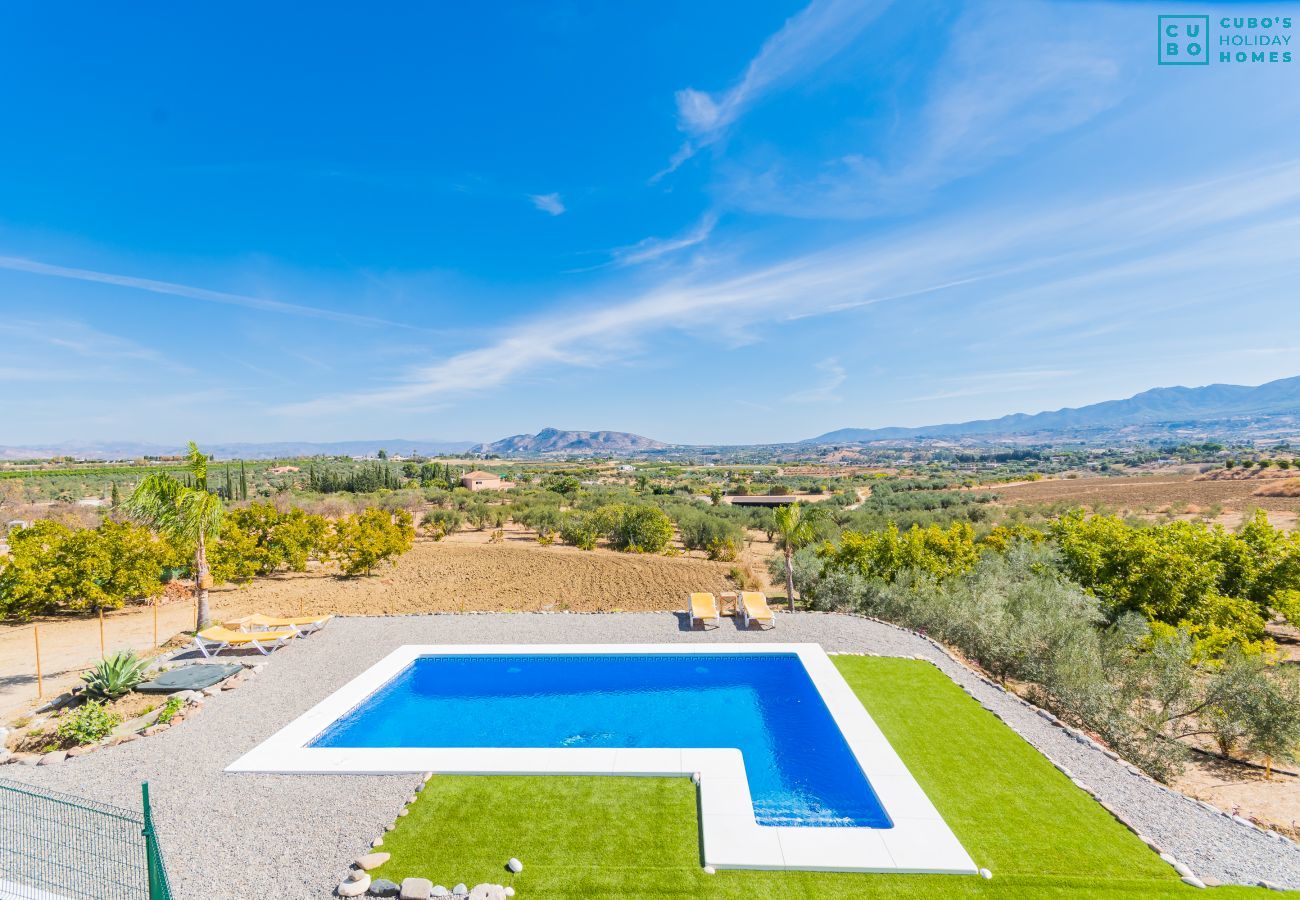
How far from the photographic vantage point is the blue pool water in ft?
24.7

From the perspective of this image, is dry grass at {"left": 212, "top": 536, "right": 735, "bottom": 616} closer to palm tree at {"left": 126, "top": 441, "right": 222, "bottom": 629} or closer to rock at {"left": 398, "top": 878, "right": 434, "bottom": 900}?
palm tree at {"left": 126, "top": 441, "right": 222, "bottom": 629}

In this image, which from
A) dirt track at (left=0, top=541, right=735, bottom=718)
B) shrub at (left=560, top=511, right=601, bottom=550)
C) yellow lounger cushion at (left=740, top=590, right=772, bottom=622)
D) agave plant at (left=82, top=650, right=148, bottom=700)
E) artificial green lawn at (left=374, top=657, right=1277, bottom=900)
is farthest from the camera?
shrub at (left=560, top=511, right=601, bottom=550)

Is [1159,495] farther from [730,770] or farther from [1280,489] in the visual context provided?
[730,770]

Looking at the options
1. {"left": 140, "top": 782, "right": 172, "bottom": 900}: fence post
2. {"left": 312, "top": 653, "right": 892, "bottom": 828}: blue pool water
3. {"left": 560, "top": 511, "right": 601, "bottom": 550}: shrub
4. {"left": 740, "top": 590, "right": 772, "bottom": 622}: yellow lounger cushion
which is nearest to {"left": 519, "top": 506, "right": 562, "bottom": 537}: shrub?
{"left": 560, "top": 511, "right": 601, "bottom": 550}: shrub

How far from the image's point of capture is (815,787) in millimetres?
7480

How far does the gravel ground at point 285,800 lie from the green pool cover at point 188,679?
1.94ft

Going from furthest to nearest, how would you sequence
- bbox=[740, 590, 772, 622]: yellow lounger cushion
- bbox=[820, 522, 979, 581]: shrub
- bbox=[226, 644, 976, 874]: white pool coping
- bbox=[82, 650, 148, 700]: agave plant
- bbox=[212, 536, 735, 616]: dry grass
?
bbox=[212, 536, 735, 616]: dry grass
bbox=[820, 522, 979, 581]: shrub
bbox=[740, 590, 772, 622]: yellow lounger cushion
bbox=[82, 650, 148, 700]: agave plant
bbox=[226, 644, 976, 874]: white pool coping

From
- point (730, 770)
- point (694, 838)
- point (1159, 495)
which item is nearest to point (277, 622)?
point (730, 770)

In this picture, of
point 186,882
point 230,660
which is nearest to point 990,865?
point 186,882

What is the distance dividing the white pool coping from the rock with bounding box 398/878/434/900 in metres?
2.16

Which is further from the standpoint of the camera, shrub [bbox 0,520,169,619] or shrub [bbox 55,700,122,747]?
shrub [bbox 0,520,169,619]

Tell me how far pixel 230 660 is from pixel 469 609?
6628 mm

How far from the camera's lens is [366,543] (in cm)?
2131

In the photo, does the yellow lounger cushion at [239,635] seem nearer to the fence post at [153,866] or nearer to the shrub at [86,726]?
the shrub at [86,726]
